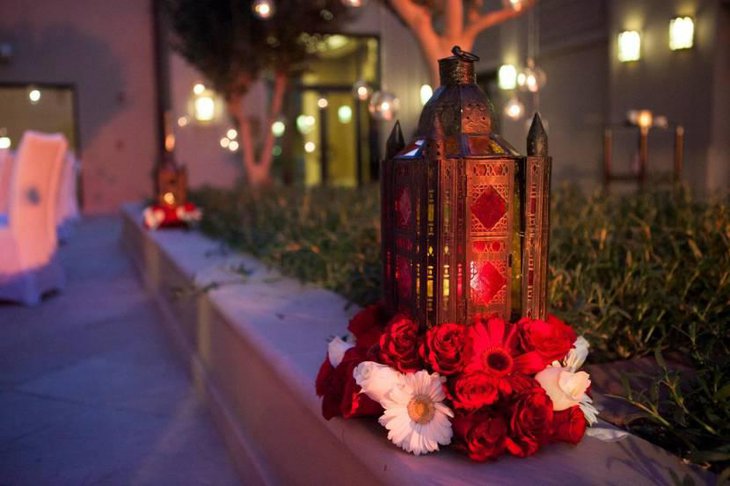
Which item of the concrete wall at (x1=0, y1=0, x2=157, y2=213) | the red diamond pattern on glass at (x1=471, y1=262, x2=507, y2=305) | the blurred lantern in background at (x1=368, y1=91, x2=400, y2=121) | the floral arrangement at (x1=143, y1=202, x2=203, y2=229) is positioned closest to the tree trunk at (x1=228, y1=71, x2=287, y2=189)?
the floral arrangement at (x1=143, y1=202, x2=203, y2=229)

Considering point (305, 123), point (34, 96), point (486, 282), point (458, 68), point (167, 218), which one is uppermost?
point (34, 96)

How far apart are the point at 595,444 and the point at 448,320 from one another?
382 millimetres

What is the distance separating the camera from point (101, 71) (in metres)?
13.0

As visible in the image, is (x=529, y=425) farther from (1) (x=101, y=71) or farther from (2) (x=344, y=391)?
(1) (x=101, y=71)

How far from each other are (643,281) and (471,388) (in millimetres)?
1141

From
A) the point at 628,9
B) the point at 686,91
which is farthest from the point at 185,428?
the point at 628,9

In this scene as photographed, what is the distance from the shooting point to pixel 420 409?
1.39m

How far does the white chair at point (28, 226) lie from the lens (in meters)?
4.80

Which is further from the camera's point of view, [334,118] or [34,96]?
[334,118]

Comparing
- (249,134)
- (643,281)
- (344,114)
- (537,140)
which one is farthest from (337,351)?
(344,114)

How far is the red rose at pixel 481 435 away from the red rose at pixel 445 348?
10 cm

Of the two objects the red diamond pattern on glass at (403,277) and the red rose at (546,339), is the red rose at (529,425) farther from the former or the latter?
the red diamond pattern on glass at (403,277)

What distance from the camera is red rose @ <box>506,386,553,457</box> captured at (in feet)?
4.24

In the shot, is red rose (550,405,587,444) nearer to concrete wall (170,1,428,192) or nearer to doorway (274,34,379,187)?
concrete wall (170,1,428,192)
